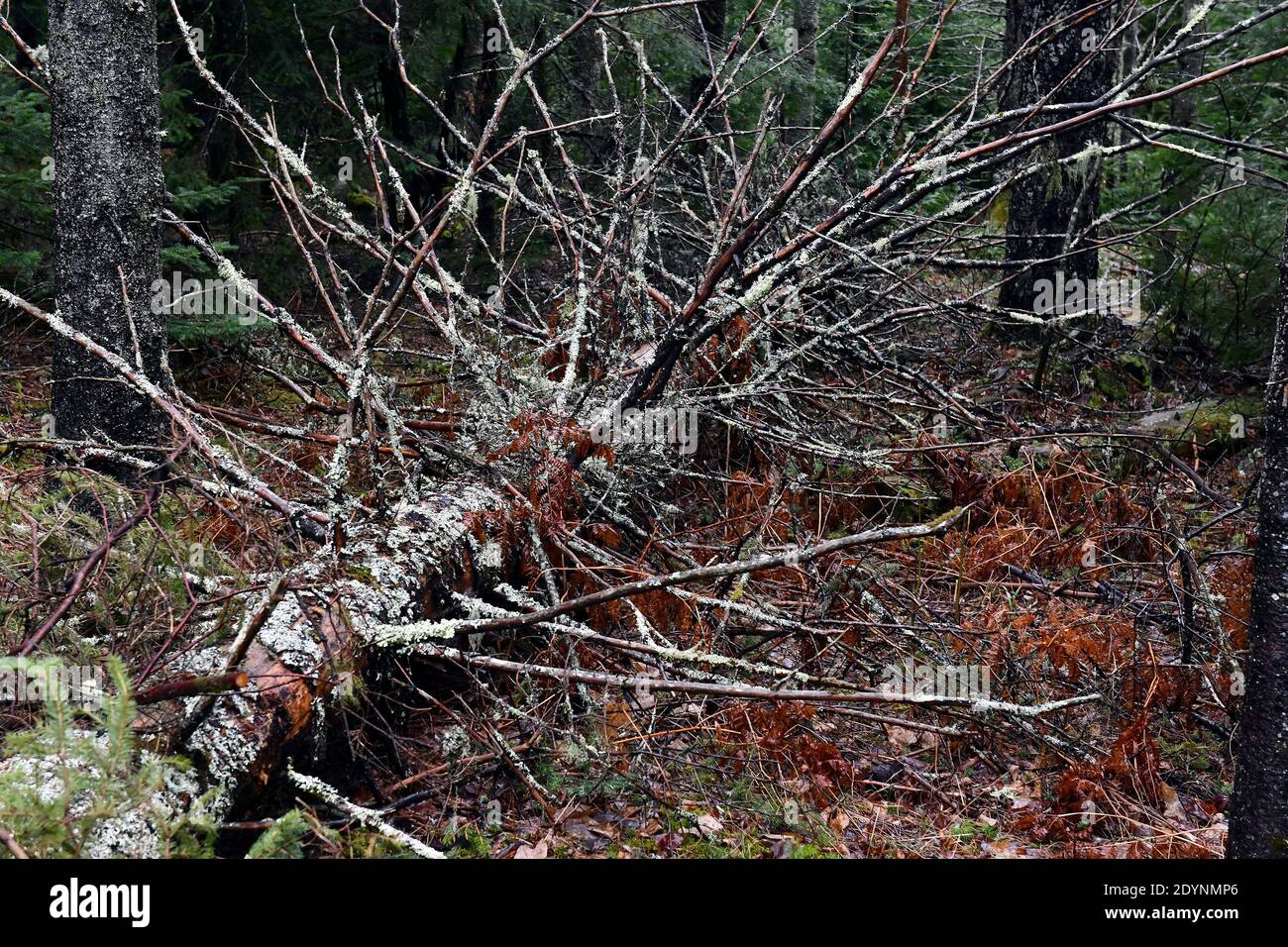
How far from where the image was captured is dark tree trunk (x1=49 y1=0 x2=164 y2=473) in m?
4.45

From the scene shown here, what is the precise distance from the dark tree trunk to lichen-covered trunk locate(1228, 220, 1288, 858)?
4.11 meters

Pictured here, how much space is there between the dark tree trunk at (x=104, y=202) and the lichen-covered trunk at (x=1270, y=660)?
4106 mm

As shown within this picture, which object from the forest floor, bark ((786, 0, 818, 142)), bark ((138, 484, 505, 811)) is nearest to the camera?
bark ((138, 484, 505, 811))

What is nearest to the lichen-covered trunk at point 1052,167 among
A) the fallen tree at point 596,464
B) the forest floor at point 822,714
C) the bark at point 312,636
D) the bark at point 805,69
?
the bark at point 805,69

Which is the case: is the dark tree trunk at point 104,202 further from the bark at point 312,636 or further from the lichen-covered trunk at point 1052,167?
the lichen-covered trunk at point 1052,167

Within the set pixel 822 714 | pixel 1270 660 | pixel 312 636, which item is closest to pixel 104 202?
pixel 312 636

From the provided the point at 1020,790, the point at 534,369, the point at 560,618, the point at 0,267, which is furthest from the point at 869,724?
the point at 0,267

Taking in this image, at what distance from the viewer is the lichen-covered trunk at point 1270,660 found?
8.61 feet

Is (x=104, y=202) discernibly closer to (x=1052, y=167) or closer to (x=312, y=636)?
(x=312, y=636)

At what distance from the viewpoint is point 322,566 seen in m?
3.16

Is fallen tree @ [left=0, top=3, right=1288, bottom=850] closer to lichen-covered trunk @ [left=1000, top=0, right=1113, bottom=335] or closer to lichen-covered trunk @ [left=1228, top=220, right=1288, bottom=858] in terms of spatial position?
lichen-covered trunk @ [left=1228, top=220, right=1288, bottom=858]

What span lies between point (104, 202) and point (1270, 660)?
4.62m

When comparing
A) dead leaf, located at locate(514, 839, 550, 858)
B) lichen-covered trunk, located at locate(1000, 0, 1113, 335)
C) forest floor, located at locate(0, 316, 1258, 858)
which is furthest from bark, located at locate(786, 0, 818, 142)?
dead leaf, located at locate(514, 839, 550, 858)

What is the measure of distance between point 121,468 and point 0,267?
8.64 feet
